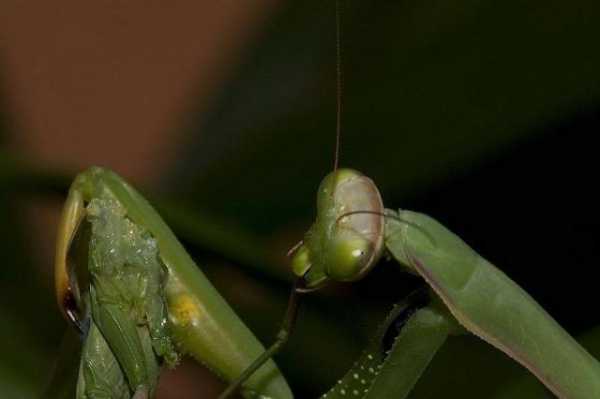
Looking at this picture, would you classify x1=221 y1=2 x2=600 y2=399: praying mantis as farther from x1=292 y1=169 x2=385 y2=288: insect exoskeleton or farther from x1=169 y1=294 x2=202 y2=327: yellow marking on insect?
x1=169 y1=294 x2=202 y2=327: yellow marking on insect

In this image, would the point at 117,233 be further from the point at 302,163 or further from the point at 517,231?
the point at 517,231

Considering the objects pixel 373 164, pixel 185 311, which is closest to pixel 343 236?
pixel 185 311

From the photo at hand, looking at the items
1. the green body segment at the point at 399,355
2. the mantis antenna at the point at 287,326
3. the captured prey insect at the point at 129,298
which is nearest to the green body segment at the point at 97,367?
the captured prey insect at the point at 129,298

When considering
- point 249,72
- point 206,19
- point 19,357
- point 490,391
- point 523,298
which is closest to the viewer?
point 523,298

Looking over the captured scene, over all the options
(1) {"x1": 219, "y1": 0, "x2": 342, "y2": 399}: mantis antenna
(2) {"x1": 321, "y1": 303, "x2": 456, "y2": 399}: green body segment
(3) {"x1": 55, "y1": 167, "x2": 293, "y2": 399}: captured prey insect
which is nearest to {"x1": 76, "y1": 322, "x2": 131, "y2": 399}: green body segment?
(3) {"x1": 55, "y1": 167, "x2": 293, "y2": 399}: captured prey insect

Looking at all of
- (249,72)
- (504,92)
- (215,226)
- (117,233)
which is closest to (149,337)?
(117,233)

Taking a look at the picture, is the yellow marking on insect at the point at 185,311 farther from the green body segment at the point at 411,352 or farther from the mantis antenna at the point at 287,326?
the green body segment at the point at 411,352
